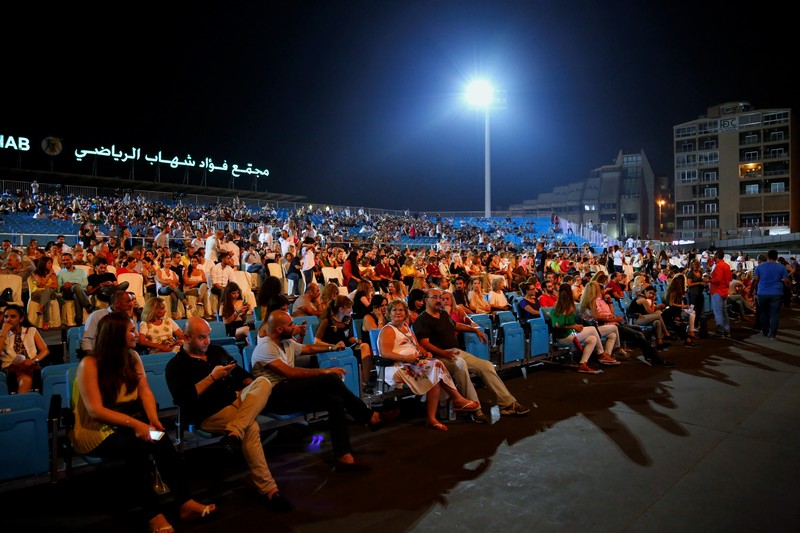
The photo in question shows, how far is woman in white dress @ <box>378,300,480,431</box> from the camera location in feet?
17.2

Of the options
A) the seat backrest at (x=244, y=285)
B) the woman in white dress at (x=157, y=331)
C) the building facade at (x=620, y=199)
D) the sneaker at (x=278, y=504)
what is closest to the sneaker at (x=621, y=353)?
the seat backrest at (x=244, y=285)

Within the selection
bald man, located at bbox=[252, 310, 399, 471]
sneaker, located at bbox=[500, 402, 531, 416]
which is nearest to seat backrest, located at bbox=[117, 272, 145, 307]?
bald man, located at bbox=[252, 310, 399, 471]

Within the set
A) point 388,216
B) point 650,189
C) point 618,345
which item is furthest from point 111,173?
point 650,189

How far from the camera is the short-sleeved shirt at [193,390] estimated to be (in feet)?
12.6

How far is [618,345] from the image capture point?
8.48 m

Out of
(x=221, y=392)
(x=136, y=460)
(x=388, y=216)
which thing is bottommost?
(x=136, y=460)

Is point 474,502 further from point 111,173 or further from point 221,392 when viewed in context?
point 111,173

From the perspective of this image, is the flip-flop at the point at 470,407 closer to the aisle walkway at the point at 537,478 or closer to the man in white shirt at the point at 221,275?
the aisle walkway at the point at 537,478

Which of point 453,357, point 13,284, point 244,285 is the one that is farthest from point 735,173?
point 13,284

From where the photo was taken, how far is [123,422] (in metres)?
3.39

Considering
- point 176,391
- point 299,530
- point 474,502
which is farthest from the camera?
point 176,391

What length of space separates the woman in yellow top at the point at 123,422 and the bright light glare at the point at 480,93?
1246 inches

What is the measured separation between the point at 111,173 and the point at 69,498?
47831mm

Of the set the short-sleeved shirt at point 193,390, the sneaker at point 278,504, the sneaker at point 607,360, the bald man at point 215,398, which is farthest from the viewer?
the sneaker at point 607,360
